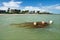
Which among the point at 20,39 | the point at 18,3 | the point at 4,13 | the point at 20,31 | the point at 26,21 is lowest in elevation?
the point at 20,39

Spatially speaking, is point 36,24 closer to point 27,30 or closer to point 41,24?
point 41,24

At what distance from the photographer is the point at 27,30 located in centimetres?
181

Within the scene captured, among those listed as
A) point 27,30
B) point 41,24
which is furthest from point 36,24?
point 27,30

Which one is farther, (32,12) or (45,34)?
(32,12)

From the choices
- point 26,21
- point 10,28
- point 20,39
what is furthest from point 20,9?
point 20,39

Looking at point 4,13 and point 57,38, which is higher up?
point 4,13

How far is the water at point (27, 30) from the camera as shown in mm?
1777

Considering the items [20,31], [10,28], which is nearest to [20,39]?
[20,31]

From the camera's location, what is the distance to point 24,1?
1841 mm

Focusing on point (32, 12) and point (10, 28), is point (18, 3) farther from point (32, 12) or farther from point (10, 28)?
point (10, 28)

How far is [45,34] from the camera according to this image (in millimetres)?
1792

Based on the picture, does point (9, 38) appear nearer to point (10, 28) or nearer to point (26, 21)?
point (10, 28)

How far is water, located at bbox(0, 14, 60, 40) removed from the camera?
5.83 ft

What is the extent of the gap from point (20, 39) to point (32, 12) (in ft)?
1.67
